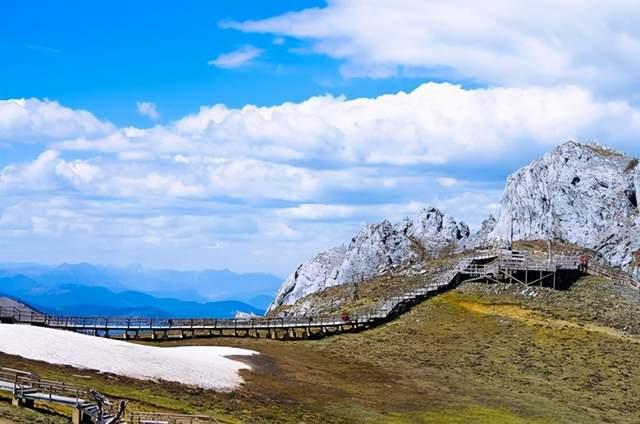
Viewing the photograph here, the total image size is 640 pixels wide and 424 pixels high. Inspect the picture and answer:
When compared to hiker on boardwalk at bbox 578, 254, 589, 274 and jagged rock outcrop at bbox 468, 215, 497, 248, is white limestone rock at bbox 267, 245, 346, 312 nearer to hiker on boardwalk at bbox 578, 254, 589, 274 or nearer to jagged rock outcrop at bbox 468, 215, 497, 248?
jagged rock outcrop at bbox 468, 215, 497, 248

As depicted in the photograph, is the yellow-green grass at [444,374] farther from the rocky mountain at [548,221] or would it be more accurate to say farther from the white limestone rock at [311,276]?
the white limestone rock at [311,276]

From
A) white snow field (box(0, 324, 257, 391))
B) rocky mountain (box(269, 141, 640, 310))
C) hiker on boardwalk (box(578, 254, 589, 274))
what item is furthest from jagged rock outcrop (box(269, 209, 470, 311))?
white snow field (box(0, 324, 257, 391))

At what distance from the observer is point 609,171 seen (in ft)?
495

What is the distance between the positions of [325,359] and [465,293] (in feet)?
118

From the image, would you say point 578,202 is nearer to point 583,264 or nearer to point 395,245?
point 583,264

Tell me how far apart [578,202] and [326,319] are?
203ft

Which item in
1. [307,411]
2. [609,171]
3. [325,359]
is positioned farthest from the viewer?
[609,171]

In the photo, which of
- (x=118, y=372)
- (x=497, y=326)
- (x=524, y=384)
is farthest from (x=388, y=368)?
(x=118, y=372)

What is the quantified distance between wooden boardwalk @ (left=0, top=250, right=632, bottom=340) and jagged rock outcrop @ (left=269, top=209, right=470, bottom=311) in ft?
79.8

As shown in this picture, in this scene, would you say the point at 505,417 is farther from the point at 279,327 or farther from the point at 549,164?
the point at 549,164

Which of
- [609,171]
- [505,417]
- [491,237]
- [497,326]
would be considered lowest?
[505,417]

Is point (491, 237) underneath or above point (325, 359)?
above

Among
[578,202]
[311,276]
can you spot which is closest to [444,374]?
[578,202]

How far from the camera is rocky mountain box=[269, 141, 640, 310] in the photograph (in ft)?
472
